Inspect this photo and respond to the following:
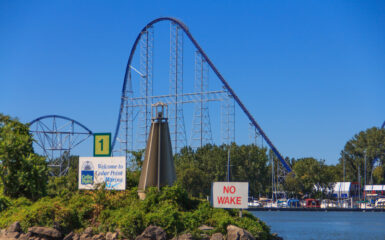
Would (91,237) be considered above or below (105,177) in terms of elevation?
below

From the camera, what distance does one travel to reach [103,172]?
29.8 meters

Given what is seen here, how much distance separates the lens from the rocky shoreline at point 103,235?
2405cm

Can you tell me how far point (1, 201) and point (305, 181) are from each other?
72.1 meters

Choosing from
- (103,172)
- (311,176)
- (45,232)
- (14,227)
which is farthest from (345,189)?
(14,227)

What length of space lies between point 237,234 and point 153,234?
11.6 ft

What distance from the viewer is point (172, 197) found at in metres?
26.9

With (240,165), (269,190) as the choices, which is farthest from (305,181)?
(240,165)

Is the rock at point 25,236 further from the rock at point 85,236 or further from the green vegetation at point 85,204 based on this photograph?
the rock at point 85,236

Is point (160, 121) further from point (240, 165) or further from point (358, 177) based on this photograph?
point (358, 177)

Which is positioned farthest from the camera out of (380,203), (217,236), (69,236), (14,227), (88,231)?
(380,203)

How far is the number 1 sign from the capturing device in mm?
30844

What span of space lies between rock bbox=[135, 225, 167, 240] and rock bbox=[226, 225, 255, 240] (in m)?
2.75

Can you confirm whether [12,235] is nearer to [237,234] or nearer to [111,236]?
[111,236]

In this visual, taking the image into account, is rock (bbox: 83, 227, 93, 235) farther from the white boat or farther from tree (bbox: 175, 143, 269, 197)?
the white boat
